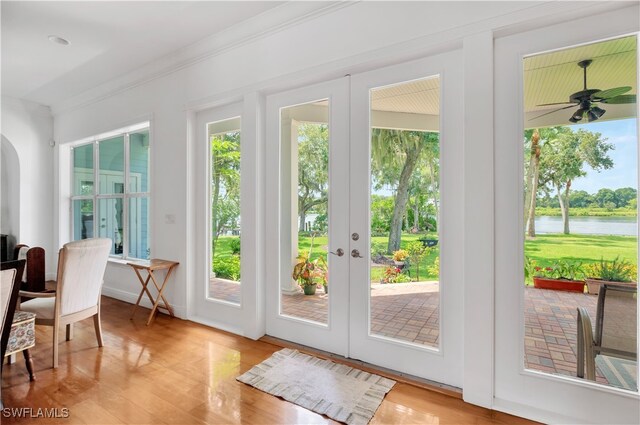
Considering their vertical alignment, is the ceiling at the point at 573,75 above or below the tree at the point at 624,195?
above

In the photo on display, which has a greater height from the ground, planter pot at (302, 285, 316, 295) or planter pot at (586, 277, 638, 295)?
planter pot at (586, 277, 638, 295)

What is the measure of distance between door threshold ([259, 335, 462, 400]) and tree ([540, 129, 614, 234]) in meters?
1.31

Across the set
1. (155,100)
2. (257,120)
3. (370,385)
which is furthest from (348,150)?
(155,100)

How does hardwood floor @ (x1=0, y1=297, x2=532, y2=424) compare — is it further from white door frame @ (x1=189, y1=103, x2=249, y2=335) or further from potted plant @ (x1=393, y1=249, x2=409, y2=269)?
potted plant @ (x1=393, y1=249, x2=409, y2=269)

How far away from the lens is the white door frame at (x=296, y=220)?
262 centimetres

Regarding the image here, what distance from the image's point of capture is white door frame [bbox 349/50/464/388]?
2.16 m

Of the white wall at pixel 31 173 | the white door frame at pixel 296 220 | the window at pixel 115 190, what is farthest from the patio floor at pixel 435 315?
the white wall at pixel 31 173

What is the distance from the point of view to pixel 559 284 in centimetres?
193

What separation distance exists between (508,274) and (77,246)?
10.8 ft

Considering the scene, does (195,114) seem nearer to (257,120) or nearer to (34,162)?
(257,120)

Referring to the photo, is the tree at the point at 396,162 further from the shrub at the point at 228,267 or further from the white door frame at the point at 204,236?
the shrub at the point at 228,267

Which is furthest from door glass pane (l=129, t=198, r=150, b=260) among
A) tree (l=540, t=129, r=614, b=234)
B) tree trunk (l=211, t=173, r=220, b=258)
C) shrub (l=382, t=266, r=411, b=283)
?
tree (l=540, t=129, r=614, b=234)

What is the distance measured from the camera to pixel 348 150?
8.51ft

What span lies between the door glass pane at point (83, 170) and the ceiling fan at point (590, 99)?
20.3 ft
